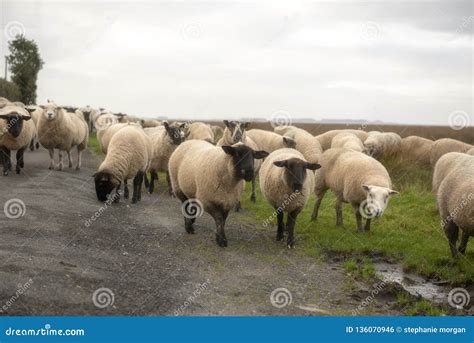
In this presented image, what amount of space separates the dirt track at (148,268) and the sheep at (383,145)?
10.4 meters

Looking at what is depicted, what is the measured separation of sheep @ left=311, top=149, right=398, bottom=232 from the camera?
31.2 ft

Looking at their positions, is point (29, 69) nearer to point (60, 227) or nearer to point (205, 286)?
point (60, 227)

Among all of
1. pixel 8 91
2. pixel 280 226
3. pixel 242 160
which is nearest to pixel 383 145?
pixel 280 226

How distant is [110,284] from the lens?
20.7ft

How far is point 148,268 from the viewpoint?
733cm

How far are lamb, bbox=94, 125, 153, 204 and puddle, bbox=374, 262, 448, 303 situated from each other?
677 cm

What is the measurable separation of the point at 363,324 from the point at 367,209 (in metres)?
4.62

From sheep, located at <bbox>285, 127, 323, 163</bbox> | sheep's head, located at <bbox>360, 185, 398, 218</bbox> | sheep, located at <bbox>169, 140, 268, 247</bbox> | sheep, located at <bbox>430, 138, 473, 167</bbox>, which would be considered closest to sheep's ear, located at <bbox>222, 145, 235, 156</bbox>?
sheep, located at <bbox>169, 140, 268, 247</bbox>

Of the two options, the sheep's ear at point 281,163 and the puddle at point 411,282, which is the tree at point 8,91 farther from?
the puddle at point 411,282

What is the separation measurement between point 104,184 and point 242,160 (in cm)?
472

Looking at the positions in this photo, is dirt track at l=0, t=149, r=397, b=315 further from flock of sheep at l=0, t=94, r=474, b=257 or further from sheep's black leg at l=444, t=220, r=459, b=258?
sheep's black leg at l=444, t=220, r=459, b=258

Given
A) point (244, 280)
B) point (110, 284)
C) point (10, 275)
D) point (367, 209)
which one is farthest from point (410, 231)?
point (10, 275)

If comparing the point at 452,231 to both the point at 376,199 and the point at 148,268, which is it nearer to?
the point at 376,199

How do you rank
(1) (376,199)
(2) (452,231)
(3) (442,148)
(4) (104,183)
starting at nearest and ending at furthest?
(2) (452,231) < (1) (376,199) < (4) (104,183) < (3) (442,148)
